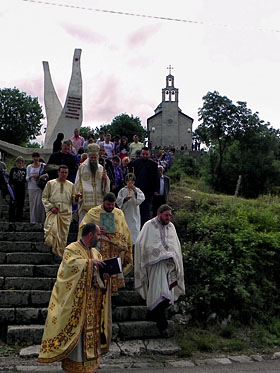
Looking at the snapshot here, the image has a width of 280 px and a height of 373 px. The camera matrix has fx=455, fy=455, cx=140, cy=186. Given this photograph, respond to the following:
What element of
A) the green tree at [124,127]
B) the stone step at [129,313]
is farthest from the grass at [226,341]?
the green tree at [124,127]

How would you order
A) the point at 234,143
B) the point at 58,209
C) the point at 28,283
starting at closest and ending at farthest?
the point at 28,283 → the point at 58,209 → the point at 234,143

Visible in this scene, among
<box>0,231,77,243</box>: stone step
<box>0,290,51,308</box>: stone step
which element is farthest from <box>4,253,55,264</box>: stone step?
<box>0,290,51,308</box>: stone step

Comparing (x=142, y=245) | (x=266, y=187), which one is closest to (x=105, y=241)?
(x=142, y=245)

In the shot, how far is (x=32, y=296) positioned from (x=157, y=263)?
2174 millimetres

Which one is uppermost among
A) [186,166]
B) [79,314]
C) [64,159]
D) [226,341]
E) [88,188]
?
[186,166]

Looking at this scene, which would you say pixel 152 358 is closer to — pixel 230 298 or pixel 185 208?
pixel 230 298

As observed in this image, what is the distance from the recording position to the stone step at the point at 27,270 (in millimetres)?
8375

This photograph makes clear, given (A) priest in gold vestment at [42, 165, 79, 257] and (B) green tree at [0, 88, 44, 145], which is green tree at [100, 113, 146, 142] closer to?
(B) green tree at [0, 88, 44, 145]

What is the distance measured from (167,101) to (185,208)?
211ft

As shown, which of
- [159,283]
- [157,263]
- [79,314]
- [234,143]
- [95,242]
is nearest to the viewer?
[79,314]

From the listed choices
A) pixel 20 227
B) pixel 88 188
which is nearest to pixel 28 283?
pixel 88 188

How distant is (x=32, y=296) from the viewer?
7.62m

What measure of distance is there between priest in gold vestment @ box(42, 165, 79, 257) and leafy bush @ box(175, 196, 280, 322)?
2546mm

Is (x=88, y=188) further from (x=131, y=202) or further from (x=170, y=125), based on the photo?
(x=170, y=125)
